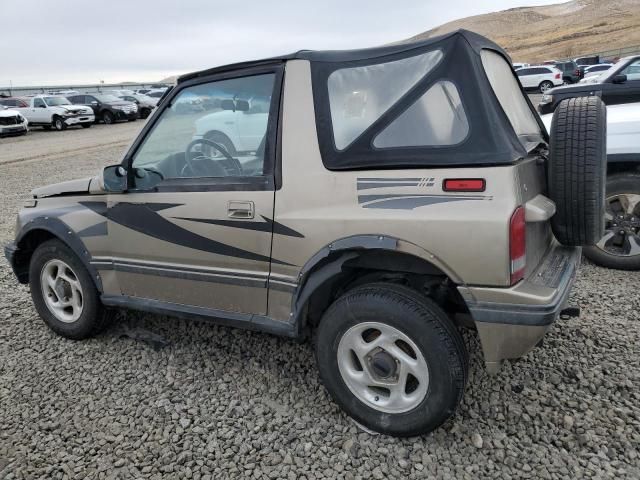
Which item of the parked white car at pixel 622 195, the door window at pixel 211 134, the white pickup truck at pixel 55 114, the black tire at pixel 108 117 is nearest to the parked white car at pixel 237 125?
the door window at pixel 211 134

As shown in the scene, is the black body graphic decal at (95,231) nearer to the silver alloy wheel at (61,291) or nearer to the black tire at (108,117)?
the silver alloy wheel at (61,291)

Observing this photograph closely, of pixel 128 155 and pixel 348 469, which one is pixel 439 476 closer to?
pixel 348 469

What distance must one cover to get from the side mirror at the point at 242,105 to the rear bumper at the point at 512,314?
5.16 feet

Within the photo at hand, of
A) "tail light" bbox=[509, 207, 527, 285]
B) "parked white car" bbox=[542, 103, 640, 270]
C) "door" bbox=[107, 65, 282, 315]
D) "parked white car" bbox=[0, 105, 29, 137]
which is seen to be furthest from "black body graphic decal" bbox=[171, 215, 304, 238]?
"parked white car" bbox=[0, 105, 29, 137]

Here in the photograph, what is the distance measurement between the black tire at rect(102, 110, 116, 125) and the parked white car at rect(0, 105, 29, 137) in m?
4.79

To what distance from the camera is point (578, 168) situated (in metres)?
2.55

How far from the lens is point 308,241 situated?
8.61 ft

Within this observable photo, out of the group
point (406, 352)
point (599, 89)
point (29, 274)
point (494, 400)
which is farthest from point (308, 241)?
point (599, 89)

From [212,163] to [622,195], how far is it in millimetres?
3491

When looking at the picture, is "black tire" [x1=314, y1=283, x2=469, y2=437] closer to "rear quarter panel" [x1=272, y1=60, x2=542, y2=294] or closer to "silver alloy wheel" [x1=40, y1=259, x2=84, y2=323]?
"rear quarter panel" [x1=272, y1=60, x2=542, y2=294]

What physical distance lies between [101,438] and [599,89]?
349 inches

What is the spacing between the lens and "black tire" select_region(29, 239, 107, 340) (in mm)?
3602

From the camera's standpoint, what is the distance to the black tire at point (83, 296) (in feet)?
11.8

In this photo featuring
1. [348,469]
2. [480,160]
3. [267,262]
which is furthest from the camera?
[267,262]
